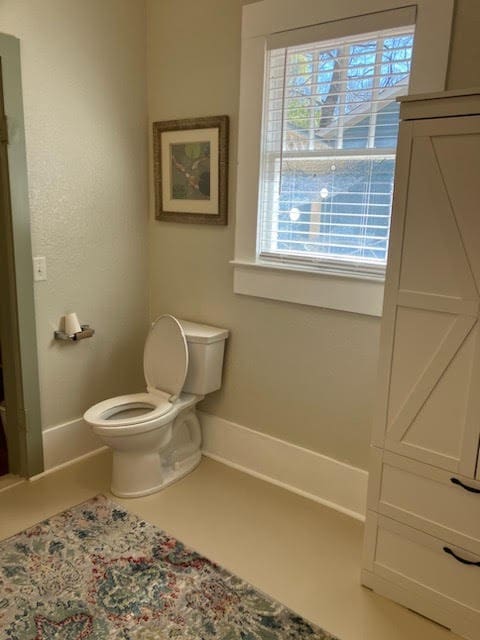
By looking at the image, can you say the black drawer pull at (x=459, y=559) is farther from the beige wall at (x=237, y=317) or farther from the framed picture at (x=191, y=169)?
the framed picture at (x=191, y=169)

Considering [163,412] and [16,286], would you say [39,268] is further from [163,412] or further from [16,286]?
[163,412]

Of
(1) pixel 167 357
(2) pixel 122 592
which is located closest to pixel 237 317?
(1) pixel 167 357

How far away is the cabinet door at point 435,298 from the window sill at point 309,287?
0.49 meters

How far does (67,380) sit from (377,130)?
2038 millimetres

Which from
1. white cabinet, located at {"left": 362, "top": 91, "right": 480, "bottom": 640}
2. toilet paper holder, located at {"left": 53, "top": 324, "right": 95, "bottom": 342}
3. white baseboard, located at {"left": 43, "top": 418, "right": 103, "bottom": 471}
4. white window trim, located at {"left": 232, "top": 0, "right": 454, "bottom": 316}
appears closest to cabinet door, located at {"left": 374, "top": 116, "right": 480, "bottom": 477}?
white cabinet, located at {"left": 362, "top": 91, "right": 480, "bottom": 640}

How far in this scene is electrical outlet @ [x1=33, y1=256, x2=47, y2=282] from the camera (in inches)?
103

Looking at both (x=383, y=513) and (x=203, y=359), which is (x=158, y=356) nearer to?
(x=203, y=359)

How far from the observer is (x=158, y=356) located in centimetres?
284

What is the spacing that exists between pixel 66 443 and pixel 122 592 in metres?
1.12

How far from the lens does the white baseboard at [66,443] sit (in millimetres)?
2826

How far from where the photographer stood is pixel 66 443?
291cm

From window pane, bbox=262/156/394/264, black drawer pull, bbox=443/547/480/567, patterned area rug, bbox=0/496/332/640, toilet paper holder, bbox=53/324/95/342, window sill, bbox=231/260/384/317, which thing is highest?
window pane, bbox=262/156/394/264

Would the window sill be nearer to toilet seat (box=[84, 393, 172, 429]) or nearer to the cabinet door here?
the cabinet door

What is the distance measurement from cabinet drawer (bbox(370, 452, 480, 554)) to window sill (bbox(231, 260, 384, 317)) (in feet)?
2.32
